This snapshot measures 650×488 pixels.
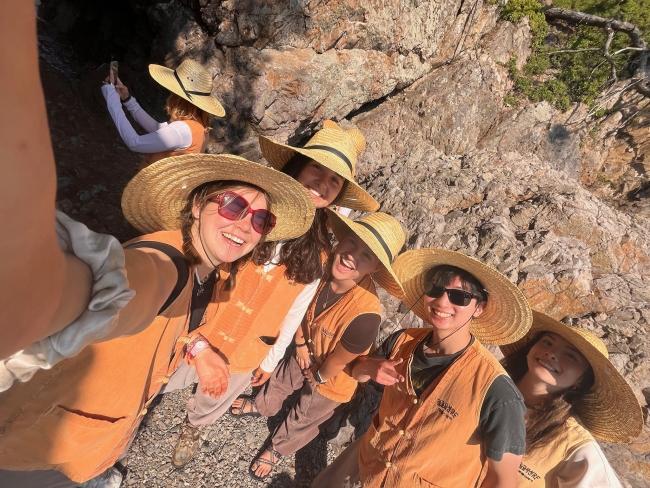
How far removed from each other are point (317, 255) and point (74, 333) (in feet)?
6.32

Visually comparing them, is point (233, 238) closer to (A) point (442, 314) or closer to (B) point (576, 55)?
(A) point (442, 314)

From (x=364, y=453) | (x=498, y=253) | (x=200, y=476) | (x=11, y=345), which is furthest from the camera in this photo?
(x=498, y=253)

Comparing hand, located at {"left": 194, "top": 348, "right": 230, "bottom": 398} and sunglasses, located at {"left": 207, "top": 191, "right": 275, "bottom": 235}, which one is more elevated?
sunglasses, located at {"left": 207, "top": 191, "right": 275, "bottom": 235}

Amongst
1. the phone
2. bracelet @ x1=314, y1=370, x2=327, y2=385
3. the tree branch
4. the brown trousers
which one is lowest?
the brown trousers

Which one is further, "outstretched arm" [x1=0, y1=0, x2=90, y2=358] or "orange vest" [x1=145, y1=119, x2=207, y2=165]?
"orange vest" [x1=145, y1=119, x2=207, y2=165]

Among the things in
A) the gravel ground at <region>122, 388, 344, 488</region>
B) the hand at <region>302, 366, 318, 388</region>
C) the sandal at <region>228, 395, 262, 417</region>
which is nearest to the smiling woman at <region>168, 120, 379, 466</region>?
the gravel ground at <region>122, 388, 344, 488</region>

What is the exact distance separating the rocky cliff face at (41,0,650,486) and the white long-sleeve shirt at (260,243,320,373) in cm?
186

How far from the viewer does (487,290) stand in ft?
7.77

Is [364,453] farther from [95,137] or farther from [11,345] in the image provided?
[95,137]

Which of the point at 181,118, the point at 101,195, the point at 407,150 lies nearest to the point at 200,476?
the point at 181,118

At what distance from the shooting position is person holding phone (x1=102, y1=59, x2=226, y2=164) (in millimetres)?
3264

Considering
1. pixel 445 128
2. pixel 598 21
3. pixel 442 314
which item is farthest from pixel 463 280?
pixel 598 21

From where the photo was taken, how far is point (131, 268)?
3.85 ft

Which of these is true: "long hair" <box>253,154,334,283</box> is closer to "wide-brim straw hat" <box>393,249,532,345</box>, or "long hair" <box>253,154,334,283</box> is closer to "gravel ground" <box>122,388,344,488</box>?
"wide-brim straw hat" <box>393,249,532,345</box>
